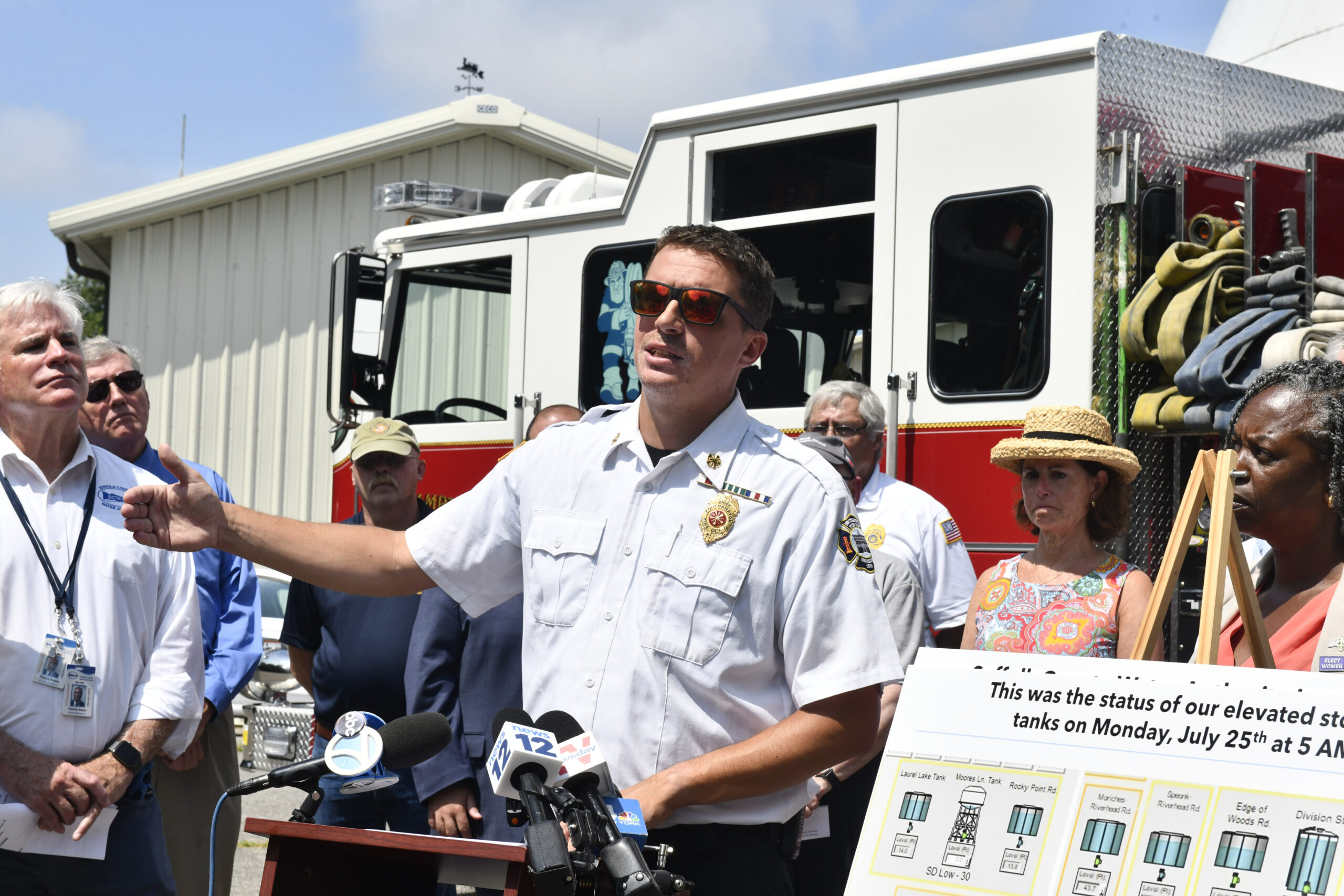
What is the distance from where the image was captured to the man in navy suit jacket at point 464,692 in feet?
12.2

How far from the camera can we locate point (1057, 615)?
3797 millimetres

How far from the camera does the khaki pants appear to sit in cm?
432

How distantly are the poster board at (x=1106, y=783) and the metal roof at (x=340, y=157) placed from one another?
1089cm

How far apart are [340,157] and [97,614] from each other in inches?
497

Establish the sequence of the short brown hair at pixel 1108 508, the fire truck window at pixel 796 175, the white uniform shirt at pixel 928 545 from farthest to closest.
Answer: the fire truck window at pixel 796 175, the white uniform shirt at pixel 928 545, the short brown hair at pixel 1108 508

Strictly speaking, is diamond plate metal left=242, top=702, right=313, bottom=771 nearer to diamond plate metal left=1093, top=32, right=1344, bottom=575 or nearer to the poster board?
diamond plate metal left=1093, top=32, right=1344, bottom=575

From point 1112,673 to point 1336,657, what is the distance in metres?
0.43

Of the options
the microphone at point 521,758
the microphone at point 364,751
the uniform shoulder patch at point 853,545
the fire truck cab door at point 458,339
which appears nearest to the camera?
the microphone at point 521,758

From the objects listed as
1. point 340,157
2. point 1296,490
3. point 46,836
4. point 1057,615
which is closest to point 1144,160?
point 1057,615

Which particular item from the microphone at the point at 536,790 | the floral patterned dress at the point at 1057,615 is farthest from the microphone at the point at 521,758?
the floral patterned dress at the point at 1057,615

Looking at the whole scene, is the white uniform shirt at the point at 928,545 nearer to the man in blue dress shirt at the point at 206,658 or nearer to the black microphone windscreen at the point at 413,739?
the man in blue dress shirt at the point at 206,658

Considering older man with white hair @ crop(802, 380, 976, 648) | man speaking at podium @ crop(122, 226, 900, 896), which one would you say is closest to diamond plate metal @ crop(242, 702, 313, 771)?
older man with white hair @ crop(802, 380, 976, 648)

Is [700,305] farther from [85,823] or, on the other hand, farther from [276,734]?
[276,734]

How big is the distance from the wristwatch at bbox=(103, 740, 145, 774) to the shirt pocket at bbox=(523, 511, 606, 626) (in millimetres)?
1215
